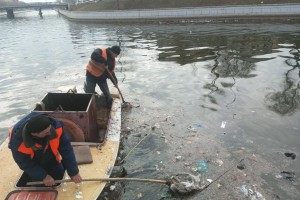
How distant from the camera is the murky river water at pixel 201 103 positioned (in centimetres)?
733

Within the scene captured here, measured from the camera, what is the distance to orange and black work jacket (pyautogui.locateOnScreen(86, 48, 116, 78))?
9203 mm

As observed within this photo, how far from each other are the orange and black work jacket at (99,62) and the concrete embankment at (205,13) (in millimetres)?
29984

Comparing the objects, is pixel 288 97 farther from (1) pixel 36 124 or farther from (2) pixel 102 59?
(1) pixel 36 124

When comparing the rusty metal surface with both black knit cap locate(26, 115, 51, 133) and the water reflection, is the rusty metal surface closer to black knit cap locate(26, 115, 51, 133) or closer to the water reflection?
black knit cap locate(26, 115, 51, 133)

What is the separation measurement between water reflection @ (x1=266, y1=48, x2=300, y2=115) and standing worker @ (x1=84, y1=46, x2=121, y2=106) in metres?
6.00

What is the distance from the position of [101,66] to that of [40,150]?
487 cm

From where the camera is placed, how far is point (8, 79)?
16188 millimetres

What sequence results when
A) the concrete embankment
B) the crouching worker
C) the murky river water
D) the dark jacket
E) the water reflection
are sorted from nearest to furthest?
the crouching worker
the murky river water
the dark jacket
the water reflection
the concrete embankment

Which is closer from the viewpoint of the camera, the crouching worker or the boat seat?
the crouching worker

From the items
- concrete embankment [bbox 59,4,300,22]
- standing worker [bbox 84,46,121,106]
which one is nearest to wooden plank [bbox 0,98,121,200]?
standing worker [bbox 84,46,121,106]

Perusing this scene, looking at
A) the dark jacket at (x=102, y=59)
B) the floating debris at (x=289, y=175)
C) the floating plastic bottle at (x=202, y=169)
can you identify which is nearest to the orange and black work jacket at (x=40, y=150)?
the floating plastic bottle at (x=202, y=169)

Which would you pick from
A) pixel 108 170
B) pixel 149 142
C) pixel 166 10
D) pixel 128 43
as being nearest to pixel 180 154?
pixel 149 142

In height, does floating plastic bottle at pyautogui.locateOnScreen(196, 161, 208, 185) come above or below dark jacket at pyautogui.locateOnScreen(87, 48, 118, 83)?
below

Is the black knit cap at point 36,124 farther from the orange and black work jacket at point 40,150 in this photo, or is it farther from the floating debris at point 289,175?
the floating debris at point 289,175
